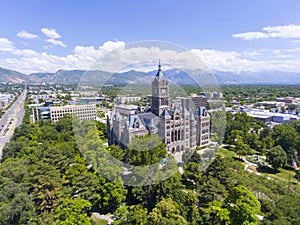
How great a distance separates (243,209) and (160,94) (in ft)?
47.7

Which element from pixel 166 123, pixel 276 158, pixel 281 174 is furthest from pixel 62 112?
pixel 281 174

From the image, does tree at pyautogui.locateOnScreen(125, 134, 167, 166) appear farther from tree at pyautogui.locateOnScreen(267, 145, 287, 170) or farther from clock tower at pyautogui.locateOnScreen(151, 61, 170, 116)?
tree at pyautogui.locateOnScreen(267, 145, 287, 170)

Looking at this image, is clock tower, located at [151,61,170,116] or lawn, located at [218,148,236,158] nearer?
clock tower, located at [151,61,170,116]

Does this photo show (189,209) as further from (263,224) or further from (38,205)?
(38,205)

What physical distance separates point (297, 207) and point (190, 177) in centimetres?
788

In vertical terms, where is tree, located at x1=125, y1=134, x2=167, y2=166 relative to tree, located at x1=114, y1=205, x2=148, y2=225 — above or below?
above

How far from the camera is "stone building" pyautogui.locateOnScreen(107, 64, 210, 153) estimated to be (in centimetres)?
2225

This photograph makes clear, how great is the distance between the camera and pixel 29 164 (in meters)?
20.8

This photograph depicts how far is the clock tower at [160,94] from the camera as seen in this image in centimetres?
2230

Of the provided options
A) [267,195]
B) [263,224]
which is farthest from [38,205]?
[267,195]

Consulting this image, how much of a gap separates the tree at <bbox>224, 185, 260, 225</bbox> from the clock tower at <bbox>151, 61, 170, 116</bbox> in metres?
12.8

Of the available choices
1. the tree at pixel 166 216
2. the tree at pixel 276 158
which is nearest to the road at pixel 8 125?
the tree at pixel 166 216

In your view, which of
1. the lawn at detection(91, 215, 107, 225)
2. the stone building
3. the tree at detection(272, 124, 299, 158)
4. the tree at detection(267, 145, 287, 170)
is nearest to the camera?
the lawn at detection(91, 215, 107, 225)

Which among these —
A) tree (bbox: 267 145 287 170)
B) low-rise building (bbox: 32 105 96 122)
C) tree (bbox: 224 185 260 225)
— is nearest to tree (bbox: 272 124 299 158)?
tree (bbox: 267 145 287 170)
